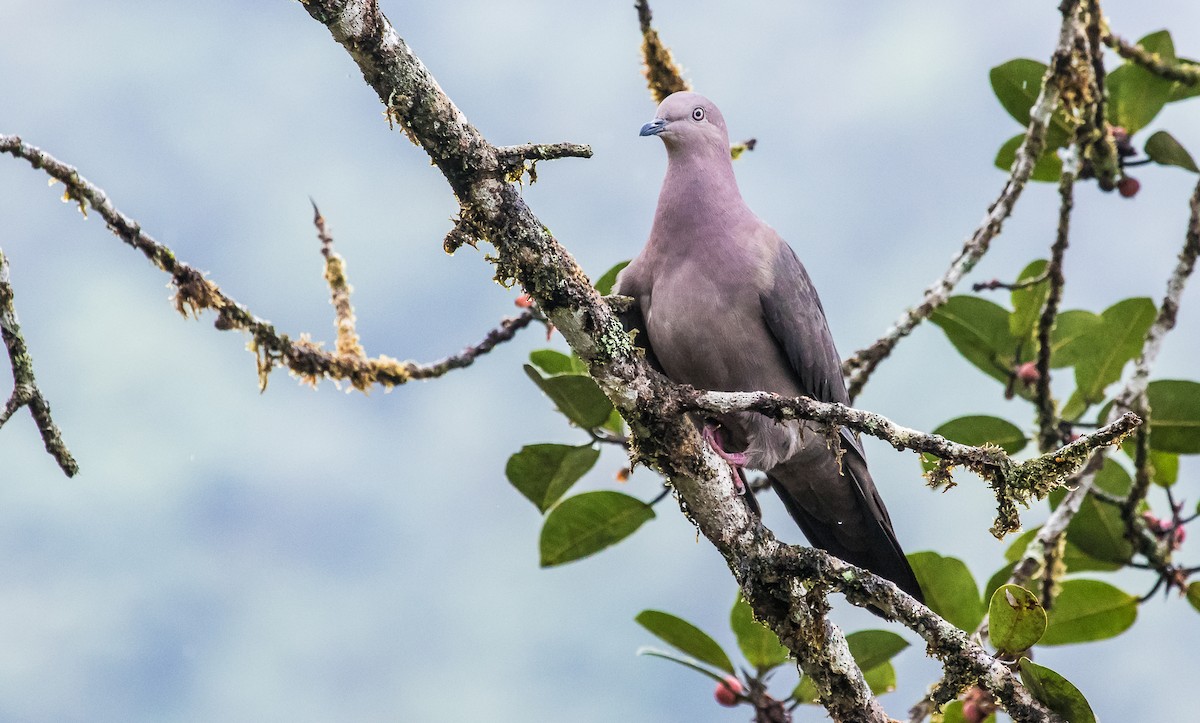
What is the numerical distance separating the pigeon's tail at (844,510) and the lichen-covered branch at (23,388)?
220 centimetres

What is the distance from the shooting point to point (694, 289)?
360 centimetres

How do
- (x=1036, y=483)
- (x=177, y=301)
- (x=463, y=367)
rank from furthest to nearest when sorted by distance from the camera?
(x=463, y=367), (x=177, y=301), (x=1036, y=483)

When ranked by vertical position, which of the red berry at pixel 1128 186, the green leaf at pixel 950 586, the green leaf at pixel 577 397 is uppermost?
the red berry at pixel 1128 186

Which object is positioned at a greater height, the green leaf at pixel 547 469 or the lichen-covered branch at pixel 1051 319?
the lichen-covered branch at pixel 1051 319

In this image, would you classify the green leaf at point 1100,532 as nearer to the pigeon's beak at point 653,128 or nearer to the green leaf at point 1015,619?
the green leaf at point 1015,619

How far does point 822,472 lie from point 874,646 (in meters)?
0.63

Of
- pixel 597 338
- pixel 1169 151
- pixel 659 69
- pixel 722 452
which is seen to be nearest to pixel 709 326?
pixel 722 452

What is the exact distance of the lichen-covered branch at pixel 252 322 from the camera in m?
3.71

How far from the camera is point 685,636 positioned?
13.3ft

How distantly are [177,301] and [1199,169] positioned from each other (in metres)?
4.11

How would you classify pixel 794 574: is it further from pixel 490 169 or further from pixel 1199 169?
pixel 1199 169

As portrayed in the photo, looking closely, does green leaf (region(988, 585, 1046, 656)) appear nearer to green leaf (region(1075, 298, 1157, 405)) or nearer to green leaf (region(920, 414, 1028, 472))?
green leaf (region(920, 414, 1028, 472))

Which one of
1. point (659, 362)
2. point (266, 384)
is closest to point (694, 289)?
point (659, 362)

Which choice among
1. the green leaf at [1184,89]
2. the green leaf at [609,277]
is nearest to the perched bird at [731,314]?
the green leaf at [609,277]
